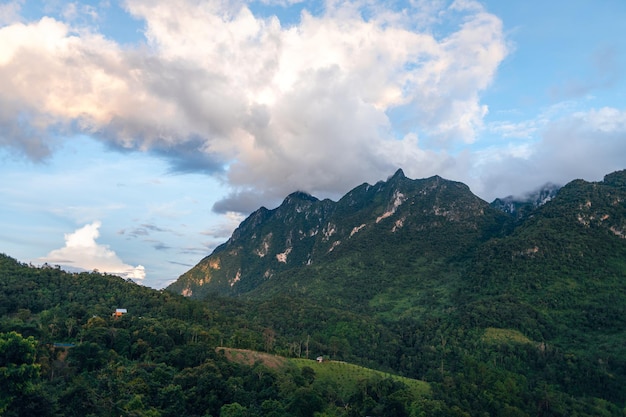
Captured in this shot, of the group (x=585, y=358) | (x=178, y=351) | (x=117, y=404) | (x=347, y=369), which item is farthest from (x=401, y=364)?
(x=117, y=404)

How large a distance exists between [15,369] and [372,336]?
308ft

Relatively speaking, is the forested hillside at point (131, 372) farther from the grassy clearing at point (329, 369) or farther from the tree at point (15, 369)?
the grassy clearing at point (329, 369)

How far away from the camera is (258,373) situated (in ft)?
216

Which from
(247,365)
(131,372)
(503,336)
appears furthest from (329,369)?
(503,336)

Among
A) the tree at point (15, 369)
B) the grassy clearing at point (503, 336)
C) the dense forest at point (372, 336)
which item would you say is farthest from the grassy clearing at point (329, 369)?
the tree at point (15, 369)

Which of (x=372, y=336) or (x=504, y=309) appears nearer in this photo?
(x=504, y=309)

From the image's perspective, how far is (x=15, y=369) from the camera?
41438 mm

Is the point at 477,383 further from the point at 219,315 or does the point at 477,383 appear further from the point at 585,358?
the point at 219,315

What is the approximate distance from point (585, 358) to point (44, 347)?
103936mm

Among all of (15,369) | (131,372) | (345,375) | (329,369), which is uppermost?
(15,369)

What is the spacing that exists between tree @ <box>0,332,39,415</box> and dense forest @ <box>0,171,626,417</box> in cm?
14

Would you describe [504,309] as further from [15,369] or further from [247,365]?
[15,369]

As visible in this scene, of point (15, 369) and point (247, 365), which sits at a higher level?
point (15, 369)

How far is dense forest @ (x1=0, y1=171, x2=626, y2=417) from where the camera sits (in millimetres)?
55125
